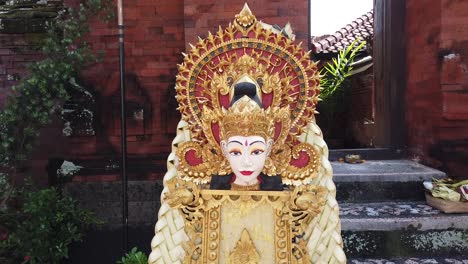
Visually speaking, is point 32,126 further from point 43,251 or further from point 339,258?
point 339,258

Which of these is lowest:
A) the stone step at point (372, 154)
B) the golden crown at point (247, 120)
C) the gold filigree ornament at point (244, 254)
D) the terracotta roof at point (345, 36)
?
the gold filigree ornament at point (244, 254)

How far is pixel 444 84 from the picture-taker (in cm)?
372

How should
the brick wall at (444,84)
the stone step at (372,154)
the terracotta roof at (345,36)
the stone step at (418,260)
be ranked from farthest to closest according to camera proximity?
the terracotta roof at (345,36) < the stone step at (372,154) < the brick wall at (444,84) < the stone step at (418,260)

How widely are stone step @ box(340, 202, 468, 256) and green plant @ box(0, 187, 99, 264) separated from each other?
230 cm

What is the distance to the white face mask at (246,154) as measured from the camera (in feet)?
6.14

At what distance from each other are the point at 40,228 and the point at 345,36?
850cm

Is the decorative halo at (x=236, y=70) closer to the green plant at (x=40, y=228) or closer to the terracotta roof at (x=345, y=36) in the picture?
the green plant at (x=40, y=228)

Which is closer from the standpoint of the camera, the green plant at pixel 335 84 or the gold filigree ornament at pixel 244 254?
the gold filigree ornament at pixel 244 254

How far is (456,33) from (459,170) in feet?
4.15

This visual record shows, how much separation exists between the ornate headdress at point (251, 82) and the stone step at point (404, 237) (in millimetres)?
1318

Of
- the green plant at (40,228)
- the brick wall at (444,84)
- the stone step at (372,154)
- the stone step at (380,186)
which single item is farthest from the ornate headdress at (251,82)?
the stone step at (372,154)

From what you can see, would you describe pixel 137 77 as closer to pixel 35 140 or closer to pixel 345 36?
pixel 35 140

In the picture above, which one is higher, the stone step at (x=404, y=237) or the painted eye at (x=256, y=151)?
the painted eye at (x=256, y=151)

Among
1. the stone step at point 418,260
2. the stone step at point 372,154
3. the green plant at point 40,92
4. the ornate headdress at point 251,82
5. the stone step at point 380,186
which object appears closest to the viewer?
the ornate headdress at point 251,82
